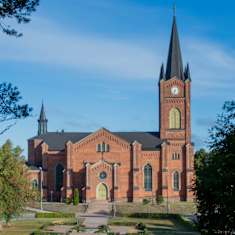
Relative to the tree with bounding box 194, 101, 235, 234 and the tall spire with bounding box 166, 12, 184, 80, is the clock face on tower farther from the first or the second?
the tree with bounding box 194, 101, 235, 234

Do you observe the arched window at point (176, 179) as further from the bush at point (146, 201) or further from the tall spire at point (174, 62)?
the tall spire at point (174, 62)

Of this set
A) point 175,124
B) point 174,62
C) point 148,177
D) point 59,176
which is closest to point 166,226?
point 148,177

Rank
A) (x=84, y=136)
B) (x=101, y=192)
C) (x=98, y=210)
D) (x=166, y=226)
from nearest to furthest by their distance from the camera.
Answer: (x=166, y=226) → (x=98, y=210) → (x=101, y=192) → (x=84, y=136)

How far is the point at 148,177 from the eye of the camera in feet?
282

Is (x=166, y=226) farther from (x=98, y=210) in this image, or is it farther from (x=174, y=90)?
(x=174, y=90)

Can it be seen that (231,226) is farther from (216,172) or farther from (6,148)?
(6,148)

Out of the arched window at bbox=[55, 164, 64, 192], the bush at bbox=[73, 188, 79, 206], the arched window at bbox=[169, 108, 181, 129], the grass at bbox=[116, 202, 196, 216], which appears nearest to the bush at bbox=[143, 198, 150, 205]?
the grass at bbox=[116, 202, 196, 216]

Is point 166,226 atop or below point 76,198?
below

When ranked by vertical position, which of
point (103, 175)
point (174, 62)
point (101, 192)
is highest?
point (174, 62)

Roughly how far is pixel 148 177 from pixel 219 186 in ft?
190

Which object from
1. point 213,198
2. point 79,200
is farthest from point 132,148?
point 213,198

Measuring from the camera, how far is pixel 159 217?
67.8m

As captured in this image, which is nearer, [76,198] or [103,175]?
[76,198]

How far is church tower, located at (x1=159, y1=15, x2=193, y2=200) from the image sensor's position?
3354 inches
